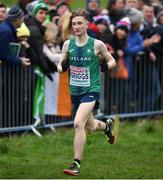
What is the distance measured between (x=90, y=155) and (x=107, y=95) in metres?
3.79

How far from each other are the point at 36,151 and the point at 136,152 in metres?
1.67

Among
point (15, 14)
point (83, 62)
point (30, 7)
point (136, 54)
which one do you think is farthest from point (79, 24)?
point (136, 54)

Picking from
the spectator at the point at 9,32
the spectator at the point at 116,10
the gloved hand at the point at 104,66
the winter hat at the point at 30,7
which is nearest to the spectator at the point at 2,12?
the spectator at the point at 9,32

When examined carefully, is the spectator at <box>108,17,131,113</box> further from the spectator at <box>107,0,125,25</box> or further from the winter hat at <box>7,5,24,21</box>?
the winter hat at <box>7,5,24,21</box>

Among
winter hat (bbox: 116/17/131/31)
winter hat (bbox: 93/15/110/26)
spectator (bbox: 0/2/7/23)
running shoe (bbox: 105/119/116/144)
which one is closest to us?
running shoe (bbox: 105/119/116/144)

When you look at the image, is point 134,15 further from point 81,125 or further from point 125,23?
point 81,125

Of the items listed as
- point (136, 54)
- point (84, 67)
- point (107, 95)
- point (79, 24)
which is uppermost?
point (79, 24)

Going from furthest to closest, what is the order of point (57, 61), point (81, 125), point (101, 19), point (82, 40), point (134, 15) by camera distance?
point (134, 15), point (101, 19), point (57, 61), point (82, 40), point (81, 125)

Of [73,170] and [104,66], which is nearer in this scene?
[73,170]

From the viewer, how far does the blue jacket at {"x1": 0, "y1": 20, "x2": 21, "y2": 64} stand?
13812 millimetres

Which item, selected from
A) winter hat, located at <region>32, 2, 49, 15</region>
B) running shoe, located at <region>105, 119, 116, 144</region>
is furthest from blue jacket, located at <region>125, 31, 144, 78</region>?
running shoe, located at <region>105, 119, 116, 144</region>

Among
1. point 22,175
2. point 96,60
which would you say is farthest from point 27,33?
point 22,175

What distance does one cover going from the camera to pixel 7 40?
45.5 ft

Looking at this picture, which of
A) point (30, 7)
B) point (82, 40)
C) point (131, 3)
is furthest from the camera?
point (131, 3)
